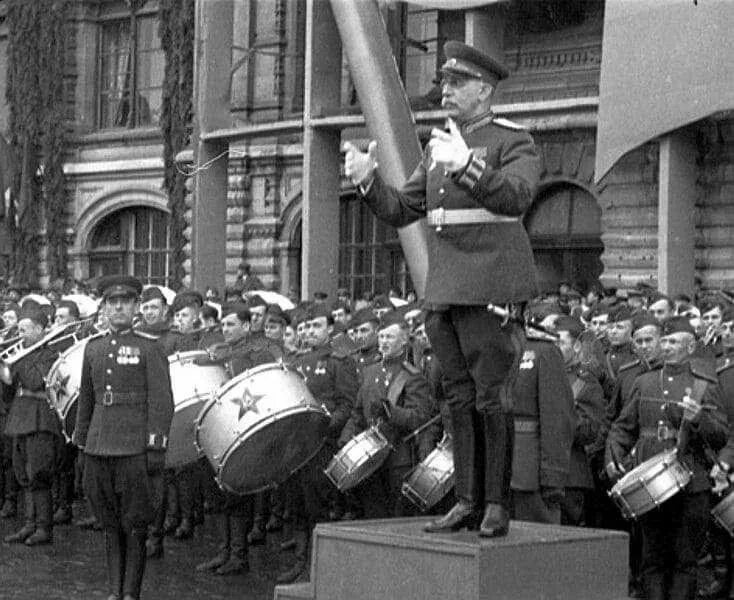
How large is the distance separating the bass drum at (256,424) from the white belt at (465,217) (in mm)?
3952

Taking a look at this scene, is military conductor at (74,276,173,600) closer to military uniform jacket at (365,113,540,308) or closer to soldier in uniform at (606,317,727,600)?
soldier in uniform at (606,317,727,600)

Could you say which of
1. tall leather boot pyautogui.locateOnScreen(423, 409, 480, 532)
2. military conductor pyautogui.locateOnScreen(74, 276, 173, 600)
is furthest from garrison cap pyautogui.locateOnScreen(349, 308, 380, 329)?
tall leather boot pyautogui.locateOnScreen(423, 409, 480, 532)

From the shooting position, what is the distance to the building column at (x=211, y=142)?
23.5m

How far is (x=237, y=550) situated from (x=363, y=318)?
180 cm

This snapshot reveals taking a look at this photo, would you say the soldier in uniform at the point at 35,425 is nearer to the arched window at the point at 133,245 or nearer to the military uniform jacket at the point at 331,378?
the military uniform jacket at the point at 331,378

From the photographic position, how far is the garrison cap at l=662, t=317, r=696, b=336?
9.80m

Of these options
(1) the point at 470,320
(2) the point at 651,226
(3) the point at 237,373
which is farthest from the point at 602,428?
(2) the point at 651,226

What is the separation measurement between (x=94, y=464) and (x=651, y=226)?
1290 cm

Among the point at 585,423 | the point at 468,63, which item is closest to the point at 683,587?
the point at 585,423

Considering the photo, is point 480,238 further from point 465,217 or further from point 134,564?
point 134,564

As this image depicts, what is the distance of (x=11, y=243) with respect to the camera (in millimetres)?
31453

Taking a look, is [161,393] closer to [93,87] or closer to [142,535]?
[142,535]

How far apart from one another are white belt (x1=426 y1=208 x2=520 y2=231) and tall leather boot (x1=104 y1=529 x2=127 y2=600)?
4.18 m

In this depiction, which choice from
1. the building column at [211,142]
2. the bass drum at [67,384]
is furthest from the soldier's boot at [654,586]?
the building column at [211,142]
